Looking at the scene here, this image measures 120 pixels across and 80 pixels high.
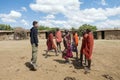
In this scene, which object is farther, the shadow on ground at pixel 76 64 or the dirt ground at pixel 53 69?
the shadow on ground at pixel 76 64

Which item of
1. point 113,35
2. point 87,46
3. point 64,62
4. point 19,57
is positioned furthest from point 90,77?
point 113,35

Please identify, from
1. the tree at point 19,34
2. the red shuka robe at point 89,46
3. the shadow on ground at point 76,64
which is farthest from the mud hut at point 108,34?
the red shuka robe at point 89,46

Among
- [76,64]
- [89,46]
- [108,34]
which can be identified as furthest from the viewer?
[108,34]

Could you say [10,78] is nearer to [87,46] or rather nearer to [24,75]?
[24,75]

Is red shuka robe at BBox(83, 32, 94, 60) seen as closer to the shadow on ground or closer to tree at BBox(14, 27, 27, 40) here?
the shadow on ground

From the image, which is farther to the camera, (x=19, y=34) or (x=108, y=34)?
(x=108, y=34)

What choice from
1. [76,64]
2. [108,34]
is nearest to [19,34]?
[108,34]

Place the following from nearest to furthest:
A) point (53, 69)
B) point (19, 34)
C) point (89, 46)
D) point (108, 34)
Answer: point (89, 46)
point (53, 69)
point (19, 34)
point (108, 34)

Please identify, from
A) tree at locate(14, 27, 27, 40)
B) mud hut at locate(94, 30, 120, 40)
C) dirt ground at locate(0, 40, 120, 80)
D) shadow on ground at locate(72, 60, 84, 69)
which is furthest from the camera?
tree at locate(14, 27, 27, 40)

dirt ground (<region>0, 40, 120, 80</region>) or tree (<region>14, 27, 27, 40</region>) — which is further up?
tree (<region>14, 27, 27, 40</region>)

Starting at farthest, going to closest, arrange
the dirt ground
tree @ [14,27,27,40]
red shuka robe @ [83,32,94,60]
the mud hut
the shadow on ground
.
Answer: tree @ [14,27,27,40], the mud hut, the shadow on ground, red shuka robe @ [83,32,94,60], the dirt ground

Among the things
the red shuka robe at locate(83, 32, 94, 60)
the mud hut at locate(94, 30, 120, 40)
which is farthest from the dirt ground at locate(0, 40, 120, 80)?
the mud hut at locate(94, 30, 120, 40)

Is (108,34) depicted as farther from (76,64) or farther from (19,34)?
(76,64)

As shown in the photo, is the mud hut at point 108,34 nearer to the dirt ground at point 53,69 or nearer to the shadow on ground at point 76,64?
the dirt ground at point 53,69
